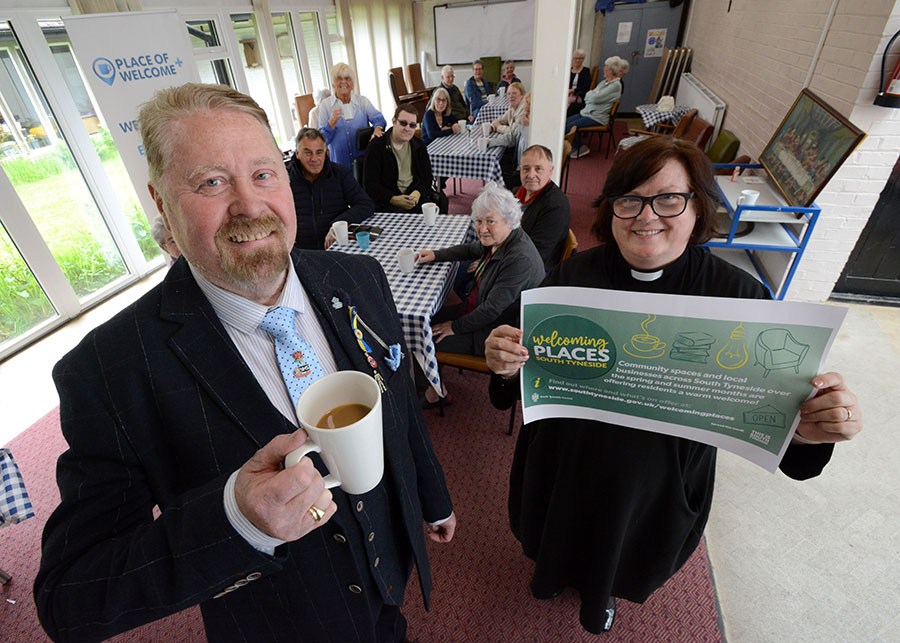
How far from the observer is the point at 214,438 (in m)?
0.87

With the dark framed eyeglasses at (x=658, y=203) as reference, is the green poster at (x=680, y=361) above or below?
below

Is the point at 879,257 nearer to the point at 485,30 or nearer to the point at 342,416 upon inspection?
the point at 342,416

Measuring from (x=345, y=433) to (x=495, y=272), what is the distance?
6.15 ft

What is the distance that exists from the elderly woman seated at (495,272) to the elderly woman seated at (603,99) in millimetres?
4842

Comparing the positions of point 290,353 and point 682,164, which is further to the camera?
point 682,164

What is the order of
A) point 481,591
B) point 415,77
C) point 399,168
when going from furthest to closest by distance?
point 415,77 < point 399,168 < point 481,591

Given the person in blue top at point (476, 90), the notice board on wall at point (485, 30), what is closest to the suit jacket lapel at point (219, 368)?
the person in blue top at point (476, 90)

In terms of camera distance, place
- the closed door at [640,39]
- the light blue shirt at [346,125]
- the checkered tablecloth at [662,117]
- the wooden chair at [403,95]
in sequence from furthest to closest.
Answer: the closed door at [640,39], the wooden chair at [403,95], the checkered tablecloth at [662,117], the light blue shirt at [346,125]

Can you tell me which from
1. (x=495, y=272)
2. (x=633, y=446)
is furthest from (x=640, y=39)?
(x=633, y=446)

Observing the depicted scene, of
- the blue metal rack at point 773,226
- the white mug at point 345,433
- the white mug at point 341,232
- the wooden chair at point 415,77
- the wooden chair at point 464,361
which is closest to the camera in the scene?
the white mug at point 345,433

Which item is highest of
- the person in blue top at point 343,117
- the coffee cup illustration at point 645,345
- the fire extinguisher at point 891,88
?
the fire extinguisher at point 891,88

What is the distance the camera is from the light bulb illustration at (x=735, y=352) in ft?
3.01

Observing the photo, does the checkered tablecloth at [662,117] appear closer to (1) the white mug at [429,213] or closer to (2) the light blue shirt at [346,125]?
(2) the light blue shirt at [346,125]

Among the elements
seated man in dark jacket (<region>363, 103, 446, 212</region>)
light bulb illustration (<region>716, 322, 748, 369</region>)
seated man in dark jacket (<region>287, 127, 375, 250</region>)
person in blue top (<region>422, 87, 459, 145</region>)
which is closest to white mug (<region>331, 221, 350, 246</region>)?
seated man in dark jacket (<region>287, 127, 375, 250</region>)
